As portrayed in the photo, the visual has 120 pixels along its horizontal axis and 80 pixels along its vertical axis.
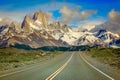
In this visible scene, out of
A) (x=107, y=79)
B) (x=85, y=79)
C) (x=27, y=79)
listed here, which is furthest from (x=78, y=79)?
(x=27, y=79)

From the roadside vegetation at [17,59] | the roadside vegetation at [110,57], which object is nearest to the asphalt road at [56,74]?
the roadside vegetation at [17,59]

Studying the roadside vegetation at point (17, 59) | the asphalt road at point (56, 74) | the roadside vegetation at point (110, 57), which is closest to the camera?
the asphalt road at point (56, 74)

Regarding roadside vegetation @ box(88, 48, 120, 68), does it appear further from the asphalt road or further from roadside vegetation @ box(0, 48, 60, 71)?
roadside vegetation @ box(0, 48, 60, 71)

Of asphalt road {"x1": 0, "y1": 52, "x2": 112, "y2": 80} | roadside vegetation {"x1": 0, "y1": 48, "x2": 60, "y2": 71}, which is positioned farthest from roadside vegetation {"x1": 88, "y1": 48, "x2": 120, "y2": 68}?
roadside vegetation {"x1": 0, "y1": 48, "x2": 60, "y2": 71}

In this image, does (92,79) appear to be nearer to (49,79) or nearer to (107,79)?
(107,79)

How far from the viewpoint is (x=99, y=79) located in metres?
21.6

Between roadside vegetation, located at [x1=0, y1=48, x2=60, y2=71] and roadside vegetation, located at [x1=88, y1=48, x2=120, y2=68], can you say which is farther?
roadside vegetation, located at [x1=88, y1=48, x2=120, y2=68]

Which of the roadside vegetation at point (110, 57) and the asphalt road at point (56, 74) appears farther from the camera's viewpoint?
the roadside vegetation at point (110, 57)

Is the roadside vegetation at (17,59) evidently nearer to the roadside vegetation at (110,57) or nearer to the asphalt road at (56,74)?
the asphalt road at (56,74)

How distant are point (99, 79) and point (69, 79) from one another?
7.55ft

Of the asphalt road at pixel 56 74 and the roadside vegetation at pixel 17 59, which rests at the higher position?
the roadside vegetation at pixel 17 59

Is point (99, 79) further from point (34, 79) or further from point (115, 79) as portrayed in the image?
point (34, 79)

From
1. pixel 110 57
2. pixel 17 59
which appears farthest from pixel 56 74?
pixel 110 57

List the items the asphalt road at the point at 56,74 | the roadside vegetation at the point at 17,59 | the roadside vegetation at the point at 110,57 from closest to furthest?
1. the asphalt road at the point at 56,74
2. the roadside vegetation at the point at 17,59
3. the roadside vegetation at the point at 110,57
